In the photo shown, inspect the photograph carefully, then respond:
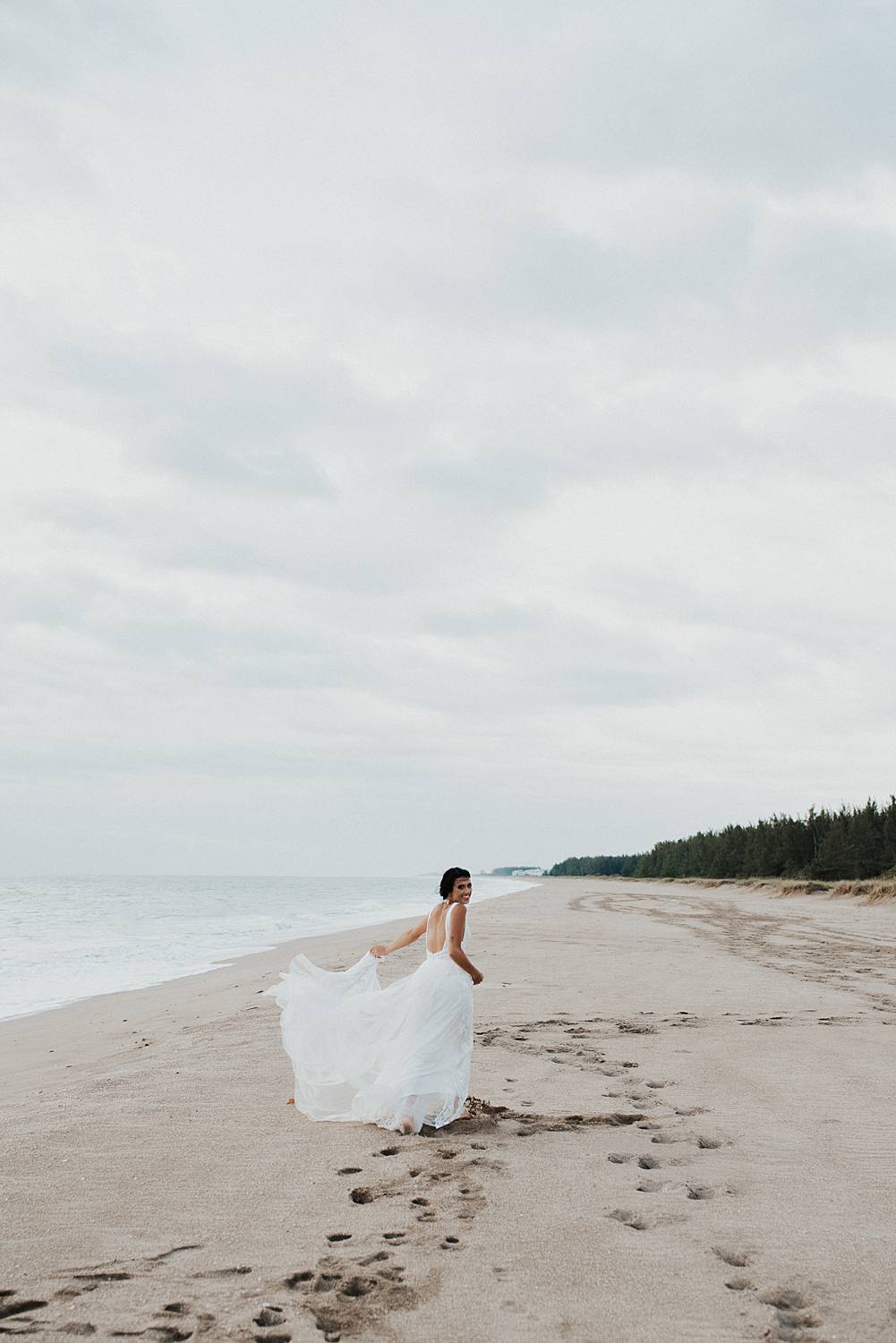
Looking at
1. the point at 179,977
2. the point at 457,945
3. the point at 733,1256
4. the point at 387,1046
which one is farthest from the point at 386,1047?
the point at 179,977

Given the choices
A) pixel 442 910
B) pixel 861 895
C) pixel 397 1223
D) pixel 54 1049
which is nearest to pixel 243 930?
pixel 54 1049

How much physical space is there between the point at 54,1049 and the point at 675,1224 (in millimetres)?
8730

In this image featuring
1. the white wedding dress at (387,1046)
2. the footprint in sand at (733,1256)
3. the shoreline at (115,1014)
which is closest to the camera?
the footprint in sand at (733,1256)

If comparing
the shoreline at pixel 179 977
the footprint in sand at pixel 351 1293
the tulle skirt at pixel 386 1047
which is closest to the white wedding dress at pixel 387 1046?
the tulle skirt at pixel 386 1047

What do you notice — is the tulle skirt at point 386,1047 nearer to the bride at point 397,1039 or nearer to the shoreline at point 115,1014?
the bride at point 397,1039

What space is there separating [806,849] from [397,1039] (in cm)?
6425

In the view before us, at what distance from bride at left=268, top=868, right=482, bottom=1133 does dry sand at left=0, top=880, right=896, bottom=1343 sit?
21 centimetres

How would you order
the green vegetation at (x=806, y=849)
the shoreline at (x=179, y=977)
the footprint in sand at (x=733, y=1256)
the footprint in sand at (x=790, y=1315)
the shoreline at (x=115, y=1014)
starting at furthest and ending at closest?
the green vegetation at (x=806, y=849), the shoreline at (x=179, y=977), the shoreline at (x=115, y=1014), the footprint in sand at (x=733, y=1256), the footprint in sand at (x=790, y=1315)

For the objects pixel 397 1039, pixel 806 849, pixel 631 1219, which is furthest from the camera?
pixel 806 849

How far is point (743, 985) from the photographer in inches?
509

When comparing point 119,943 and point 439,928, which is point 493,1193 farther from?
point 119,943

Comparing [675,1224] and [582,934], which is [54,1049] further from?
[582,934]

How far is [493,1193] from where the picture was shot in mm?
4906

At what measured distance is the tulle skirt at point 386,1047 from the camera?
6.25 metres
